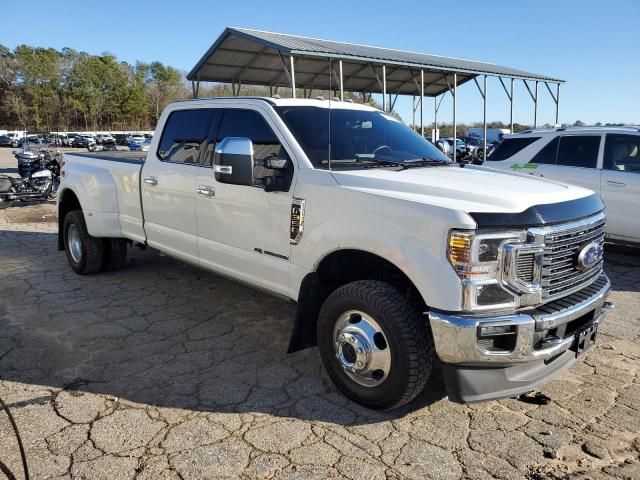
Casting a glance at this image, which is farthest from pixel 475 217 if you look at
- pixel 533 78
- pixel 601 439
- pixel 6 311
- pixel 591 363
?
pixel 533 78

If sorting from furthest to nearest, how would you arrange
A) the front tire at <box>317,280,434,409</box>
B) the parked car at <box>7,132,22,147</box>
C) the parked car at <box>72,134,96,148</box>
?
the parked car at <box>7,132,22,147</box>
the parked car at <box>72,134,96,148</box>
the front tire at <box>317,280,434,409</box>

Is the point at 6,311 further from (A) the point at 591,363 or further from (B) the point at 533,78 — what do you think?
(B) the point at 533,78

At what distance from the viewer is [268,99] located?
4.16m

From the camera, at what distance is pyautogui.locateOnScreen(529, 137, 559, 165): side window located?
7680 millimetres

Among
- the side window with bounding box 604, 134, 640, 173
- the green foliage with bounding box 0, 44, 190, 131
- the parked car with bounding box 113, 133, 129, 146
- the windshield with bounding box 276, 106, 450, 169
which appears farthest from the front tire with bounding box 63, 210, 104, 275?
the green foliage with bounding box 0, 44, 190, 131

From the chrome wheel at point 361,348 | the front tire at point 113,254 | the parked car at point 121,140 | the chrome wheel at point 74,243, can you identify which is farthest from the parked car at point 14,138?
the chrome wheel at point 361,348

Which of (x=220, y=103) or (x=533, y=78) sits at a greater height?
(x=533, y=78)

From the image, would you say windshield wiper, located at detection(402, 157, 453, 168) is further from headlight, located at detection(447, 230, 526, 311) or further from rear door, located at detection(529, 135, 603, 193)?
rear door, located at detection(529, 135, 603, 193)

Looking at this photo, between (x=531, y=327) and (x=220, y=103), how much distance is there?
3.17 metres

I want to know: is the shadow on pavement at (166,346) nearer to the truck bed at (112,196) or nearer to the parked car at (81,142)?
the truck bed at (112,196)

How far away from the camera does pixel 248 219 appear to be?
399 centimetres

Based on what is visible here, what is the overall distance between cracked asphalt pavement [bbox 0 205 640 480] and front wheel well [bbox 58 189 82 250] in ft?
5.80

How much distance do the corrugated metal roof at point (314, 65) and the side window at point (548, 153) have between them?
7.12m

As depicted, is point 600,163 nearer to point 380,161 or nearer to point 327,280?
point 380,161
